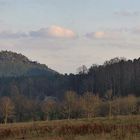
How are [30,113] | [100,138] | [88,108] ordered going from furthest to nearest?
[30,113], [88,108], [100,138]

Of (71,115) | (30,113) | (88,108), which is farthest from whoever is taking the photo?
(30,113)

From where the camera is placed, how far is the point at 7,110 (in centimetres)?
10825

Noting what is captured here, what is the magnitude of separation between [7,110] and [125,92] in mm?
64550

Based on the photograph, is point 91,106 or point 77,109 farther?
point 77,109

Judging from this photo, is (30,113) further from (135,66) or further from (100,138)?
(100,138)

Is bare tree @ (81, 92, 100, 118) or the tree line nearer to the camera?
bare tree @ (81, 92, 100, 118)

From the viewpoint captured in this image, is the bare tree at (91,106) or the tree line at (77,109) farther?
the tree line at (77,109)

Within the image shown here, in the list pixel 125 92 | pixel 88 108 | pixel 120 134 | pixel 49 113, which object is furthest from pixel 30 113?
pixel 120 134

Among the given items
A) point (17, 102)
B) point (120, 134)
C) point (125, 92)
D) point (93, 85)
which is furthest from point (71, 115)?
point (120, 134)

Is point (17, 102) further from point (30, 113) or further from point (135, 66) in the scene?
point (135, 66)

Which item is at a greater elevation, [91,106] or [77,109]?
[91,106]

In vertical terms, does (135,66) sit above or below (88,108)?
above

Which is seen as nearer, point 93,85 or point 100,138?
point 100,138

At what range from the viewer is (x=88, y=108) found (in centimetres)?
10294
